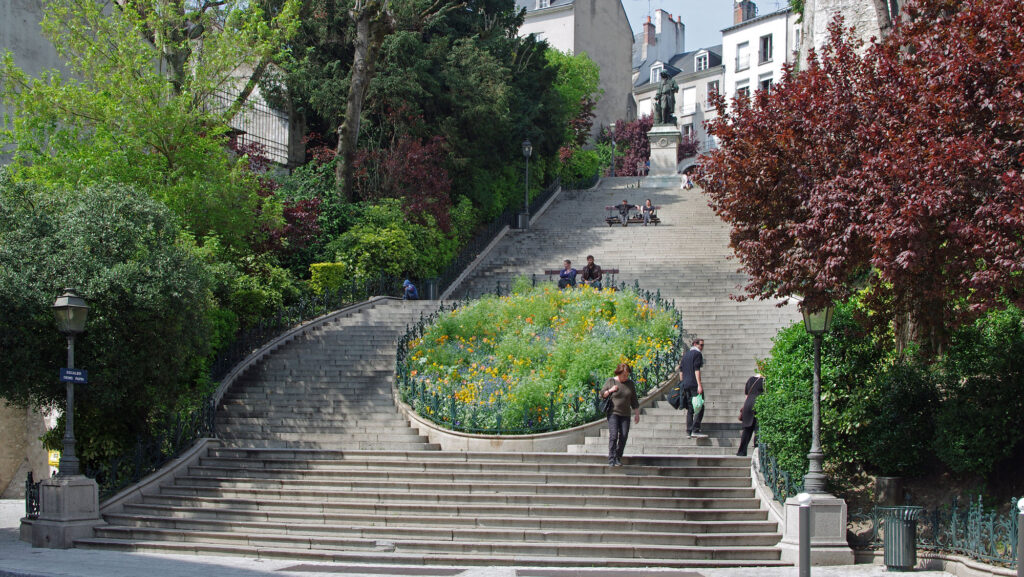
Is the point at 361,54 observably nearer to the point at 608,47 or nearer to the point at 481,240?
the point at 481,240

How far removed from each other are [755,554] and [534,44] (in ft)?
100

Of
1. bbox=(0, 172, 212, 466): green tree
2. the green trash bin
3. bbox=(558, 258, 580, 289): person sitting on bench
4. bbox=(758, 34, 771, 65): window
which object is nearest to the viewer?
→ the green trash bin

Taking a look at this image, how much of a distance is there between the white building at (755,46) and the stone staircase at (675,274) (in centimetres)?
2149

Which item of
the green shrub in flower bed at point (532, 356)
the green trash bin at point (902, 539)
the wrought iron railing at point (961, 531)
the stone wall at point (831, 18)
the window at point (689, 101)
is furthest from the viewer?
the window at point (689, 101)

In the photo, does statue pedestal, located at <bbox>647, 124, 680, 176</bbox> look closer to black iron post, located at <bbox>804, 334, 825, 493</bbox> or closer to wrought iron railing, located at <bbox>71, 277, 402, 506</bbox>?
wrought iron railing, located at <bbox>71, 277, 402, 506</bbox>

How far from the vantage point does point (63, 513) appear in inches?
528

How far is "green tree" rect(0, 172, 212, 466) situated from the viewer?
1429cm

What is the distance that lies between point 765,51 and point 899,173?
56517mm

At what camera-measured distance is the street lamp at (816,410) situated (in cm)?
1172

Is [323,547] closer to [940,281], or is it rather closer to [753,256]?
[753,256]

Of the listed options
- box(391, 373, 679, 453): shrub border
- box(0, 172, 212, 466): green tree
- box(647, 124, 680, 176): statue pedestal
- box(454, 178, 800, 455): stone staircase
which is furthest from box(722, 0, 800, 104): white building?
box(0, 172, 212, 466): green tree

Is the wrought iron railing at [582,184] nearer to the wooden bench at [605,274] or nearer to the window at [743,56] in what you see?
the wooden bench at [605,274]

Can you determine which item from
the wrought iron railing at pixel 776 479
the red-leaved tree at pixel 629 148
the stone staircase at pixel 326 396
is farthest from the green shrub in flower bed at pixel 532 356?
the red-leaved tree at pixel 629 148

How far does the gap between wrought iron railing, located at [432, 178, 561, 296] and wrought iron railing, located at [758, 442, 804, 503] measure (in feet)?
50.5
